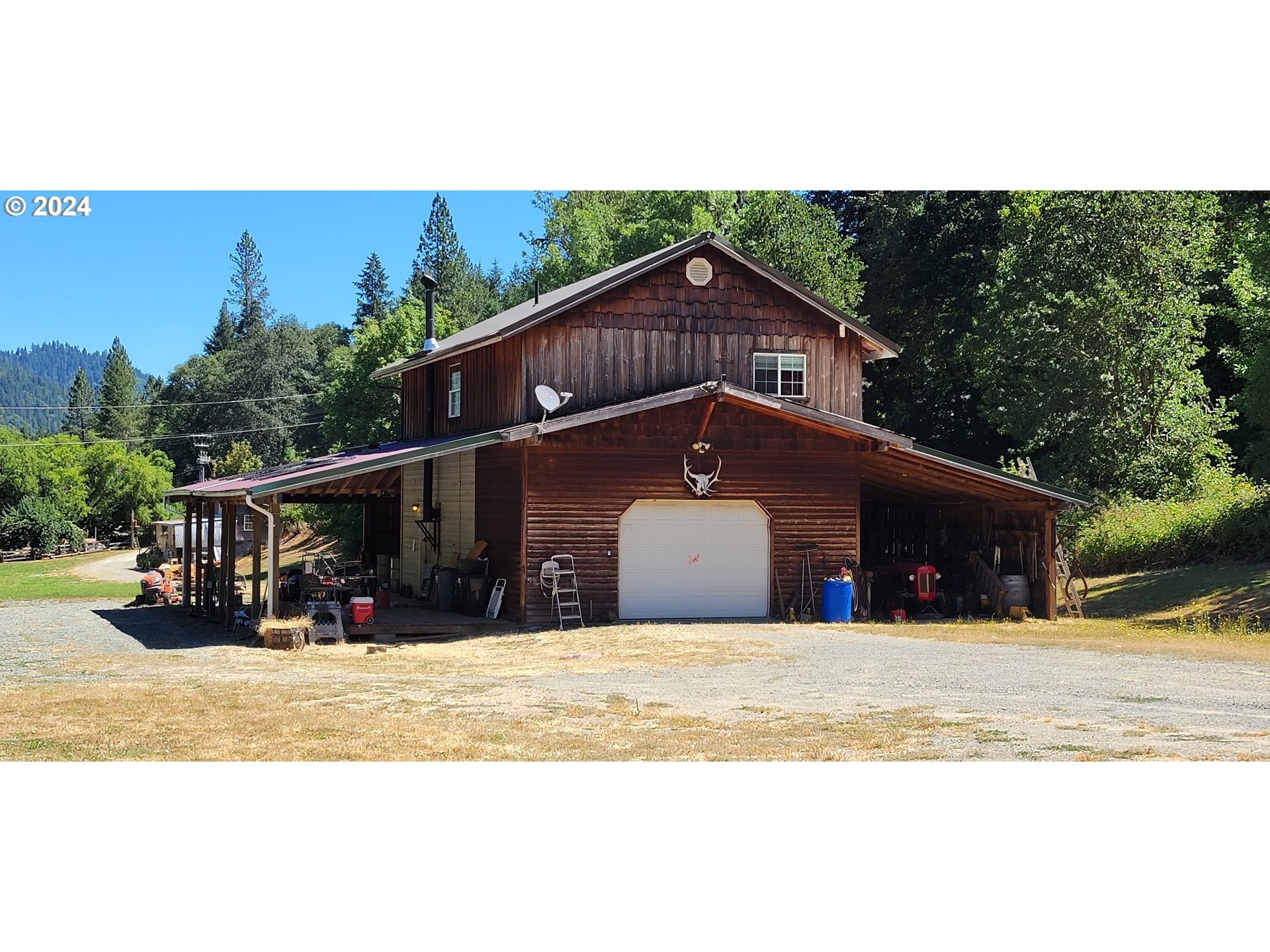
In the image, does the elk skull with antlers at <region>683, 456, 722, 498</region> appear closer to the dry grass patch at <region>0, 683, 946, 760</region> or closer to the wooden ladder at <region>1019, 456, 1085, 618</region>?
the wooden ladder at <region>1019, 456, 1085, 618</region>

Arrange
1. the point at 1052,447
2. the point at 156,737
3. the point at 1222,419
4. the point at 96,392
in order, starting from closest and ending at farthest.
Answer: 1. the point at 156,737
2. the point at 1222,419
3. the point at 1052,447
4. the point at 96,392

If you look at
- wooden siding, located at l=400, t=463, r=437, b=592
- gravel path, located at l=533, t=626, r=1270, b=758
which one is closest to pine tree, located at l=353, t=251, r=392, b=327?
wooden siding, located at l=400, t=463, r=437, b=592

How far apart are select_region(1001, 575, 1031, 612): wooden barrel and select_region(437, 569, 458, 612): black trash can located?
1079 centimetres

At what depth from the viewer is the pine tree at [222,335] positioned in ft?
287

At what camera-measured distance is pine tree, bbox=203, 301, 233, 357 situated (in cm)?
8756

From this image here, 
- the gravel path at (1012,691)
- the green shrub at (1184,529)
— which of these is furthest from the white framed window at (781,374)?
the green shrub at (1184,529)

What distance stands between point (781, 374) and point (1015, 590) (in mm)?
6269

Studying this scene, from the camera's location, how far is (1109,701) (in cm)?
1415

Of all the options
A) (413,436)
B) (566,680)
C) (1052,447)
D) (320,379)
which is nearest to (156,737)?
(566,680)

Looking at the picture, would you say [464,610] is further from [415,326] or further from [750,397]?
[415,326]

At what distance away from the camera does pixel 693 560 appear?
2323 cm

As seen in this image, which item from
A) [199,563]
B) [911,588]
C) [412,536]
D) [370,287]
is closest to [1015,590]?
[911,588]

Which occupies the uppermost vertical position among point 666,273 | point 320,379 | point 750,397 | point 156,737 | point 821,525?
point 320,379

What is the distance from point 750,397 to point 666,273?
365cm
